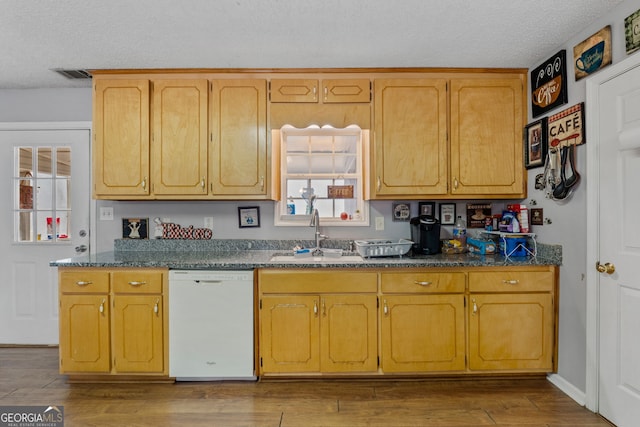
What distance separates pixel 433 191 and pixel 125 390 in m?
2.60

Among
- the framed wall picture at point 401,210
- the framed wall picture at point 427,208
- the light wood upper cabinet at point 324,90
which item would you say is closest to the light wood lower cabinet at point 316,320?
the framed wall picture at point 401,210

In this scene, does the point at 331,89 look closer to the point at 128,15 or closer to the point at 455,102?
A: the point at 455,102

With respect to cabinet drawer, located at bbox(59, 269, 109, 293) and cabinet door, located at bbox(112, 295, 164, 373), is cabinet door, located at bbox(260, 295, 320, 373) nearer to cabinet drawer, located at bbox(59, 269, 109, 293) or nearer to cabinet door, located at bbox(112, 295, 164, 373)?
cabinet door, located at bbox(112, 295, 164, 373)

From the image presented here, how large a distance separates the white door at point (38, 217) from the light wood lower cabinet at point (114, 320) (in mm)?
820

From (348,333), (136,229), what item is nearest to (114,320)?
(136,229)

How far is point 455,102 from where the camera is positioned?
8.39 ft

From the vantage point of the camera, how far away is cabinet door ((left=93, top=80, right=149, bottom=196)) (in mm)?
2553

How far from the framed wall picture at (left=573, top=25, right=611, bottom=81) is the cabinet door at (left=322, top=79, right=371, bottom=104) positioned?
52.2 inches

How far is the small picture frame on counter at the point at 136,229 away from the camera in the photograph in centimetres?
288

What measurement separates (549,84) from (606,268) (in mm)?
1286

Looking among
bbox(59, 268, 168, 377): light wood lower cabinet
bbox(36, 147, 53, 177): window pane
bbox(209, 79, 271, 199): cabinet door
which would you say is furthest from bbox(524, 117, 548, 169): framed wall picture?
bbox(36, 147, 53, 177): window pane

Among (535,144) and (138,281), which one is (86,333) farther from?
(535,144)

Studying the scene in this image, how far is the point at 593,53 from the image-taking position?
195 centimetres

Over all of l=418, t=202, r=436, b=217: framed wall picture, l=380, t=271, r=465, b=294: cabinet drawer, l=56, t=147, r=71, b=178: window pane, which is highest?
l=56, t=147, r=71, b=178: window pane
